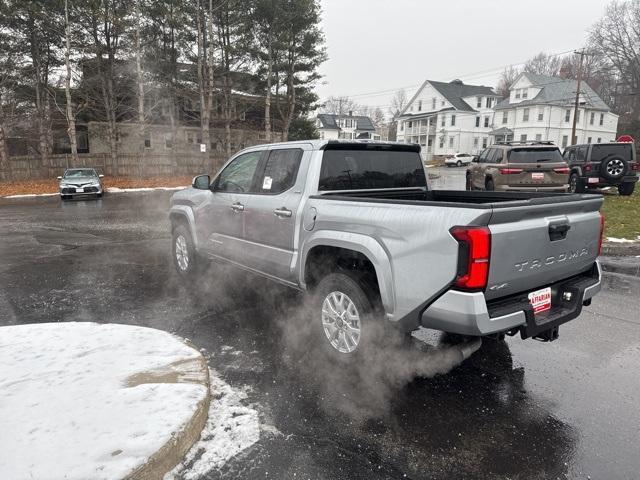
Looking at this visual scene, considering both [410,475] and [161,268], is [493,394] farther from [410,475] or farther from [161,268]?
[161,268]

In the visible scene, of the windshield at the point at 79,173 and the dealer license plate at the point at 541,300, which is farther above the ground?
the windshield at the point at 79,173

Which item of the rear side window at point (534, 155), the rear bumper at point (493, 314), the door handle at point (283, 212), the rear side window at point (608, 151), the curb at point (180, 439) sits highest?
the rear side window at point (608, 151)

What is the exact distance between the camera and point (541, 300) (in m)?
3.11

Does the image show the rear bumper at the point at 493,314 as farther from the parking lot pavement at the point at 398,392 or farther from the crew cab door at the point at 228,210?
the crew cab door at the point at 228,210

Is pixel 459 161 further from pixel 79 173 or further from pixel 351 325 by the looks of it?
pixel 351 325

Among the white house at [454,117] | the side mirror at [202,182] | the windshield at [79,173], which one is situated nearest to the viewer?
the side mirror at [202,182]

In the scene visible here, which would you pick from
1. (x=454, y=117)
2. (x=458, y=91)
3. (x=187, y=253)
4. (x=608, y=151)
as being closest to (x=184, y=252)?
(x=187, y=253)

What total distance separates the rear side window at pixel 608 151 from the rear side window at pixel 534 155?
13.4 feet

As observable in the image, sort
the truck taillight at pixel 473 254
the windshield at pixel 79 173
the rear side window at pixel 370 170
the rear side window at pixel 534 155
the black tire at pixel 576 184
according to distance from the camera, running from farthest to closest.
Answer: the windshield at pixel 79 173
the black tire at pixel 576 184
the rear side window at pixel 534 155
the rear side window at pixel 370 170
the truck taillight at pixel 473 254

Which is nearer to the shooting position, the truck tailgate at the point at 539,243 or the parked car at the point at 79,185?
the truck tailgate at the point at 539,243

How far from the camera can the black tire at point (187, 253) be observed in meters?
6.14

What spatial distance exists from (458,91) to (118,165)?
46.1 meters

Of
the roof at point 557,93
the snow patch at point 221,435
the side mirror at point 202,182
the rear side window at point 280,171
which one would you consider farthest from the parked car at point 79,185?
the roof at point 557,93

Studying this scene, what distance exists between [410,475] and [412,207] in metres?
1.63
